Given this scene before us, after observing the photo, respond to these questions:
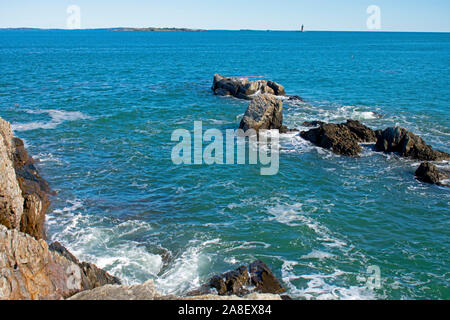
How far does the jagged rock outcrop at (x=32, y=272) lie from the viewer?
36.3 ft

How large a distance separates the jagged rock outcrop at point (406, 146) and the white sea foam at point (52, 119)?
30.0 metres

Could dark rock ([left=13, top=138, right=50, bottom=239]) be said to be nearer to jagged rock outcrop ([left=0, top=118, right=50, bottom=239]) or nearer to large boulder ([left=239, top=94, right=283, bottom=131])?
jagged rock outcrop ([left=0, top=118, right=50, bottom=239])

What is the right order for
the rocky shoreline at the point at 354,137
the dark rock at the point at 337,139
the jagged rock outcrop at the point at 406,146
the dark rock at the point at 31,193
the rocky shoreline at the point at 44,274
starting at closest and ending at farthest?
the rocky shoreline at the point at 44,274 < the dark rock at the point at 31,193 < the rocky shoreline at the point at 354,137 < the jagged rock outcrop at the point at 406,146 < the dark rock at the point at 337,139

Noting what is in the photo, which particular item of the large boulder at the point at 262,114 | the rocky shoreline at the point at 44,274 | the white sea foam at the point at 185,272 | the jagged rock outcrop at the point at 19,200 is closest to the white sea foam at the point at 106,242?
the white sea foam at the point at 185,272

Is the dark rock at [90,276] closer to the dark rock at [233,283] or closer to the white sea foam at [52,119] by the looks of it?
the dark rock at [233,283]

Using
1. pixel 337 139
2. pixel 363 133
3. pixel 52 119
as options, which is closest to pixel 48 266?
pixel 337 139

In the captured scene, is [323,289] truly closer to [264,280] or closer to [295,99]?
[264,280]

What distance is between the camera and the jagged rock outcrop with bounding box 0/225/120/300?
11078 mm

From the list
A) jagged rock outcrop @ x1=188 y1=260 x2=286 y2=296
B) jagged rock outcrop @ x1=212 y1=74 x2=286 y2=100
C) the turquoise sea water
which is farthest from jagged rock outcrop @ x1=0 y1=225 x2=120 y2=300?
jagged rock outcrop @ x1=212 y1=74 x2=286 y2=100

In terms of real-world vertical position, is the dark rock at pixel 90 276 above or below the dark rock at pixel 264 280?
above

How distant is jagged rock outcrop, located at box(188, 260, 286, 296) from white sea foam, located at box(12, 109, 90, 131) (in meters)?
29.5

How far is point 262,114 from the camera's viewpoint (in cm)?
3662

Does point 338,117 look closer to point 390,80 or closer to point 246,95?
point 246,95
